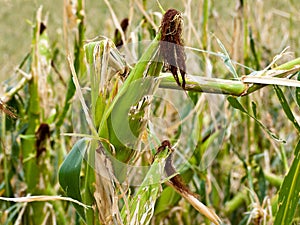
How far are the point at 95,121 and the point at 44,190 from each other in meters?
0.38

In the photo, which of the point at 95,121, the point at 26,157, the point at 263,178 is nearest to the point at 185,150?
the point at 263,178

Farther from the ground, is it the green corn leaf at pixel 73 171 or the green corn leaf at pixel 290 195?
the green corn leaf at pixel 73 171

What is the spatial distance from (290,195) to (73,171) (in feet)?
0.53

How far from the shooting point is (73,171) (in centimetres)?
41

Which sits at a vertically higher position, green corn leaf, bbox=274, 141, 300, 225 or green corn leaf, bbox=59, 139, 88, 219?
green corn leaf, bbox=59, 139, 88, 219

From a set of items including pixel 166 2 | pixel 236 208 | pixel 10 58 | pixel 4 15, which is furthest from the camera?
pixel 4 15

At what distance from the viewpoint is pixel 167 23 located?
35 cm

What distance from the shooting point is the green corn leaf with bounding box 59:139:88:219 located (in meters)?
0.41

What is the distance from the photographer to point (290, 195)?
45cm

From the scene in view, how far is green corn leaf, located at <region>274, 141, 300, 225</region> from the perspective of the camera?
0.44 meters

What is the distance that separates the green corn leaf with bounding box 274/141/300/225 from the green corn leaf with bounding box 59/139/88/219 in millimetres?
149

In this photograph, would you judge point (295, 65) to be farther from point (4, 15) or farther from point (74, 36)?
point (4, 15)

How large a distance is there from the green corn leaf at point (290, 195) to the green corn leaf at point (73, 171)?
149 mm

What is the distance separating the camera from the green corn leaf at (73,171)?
0.41m
